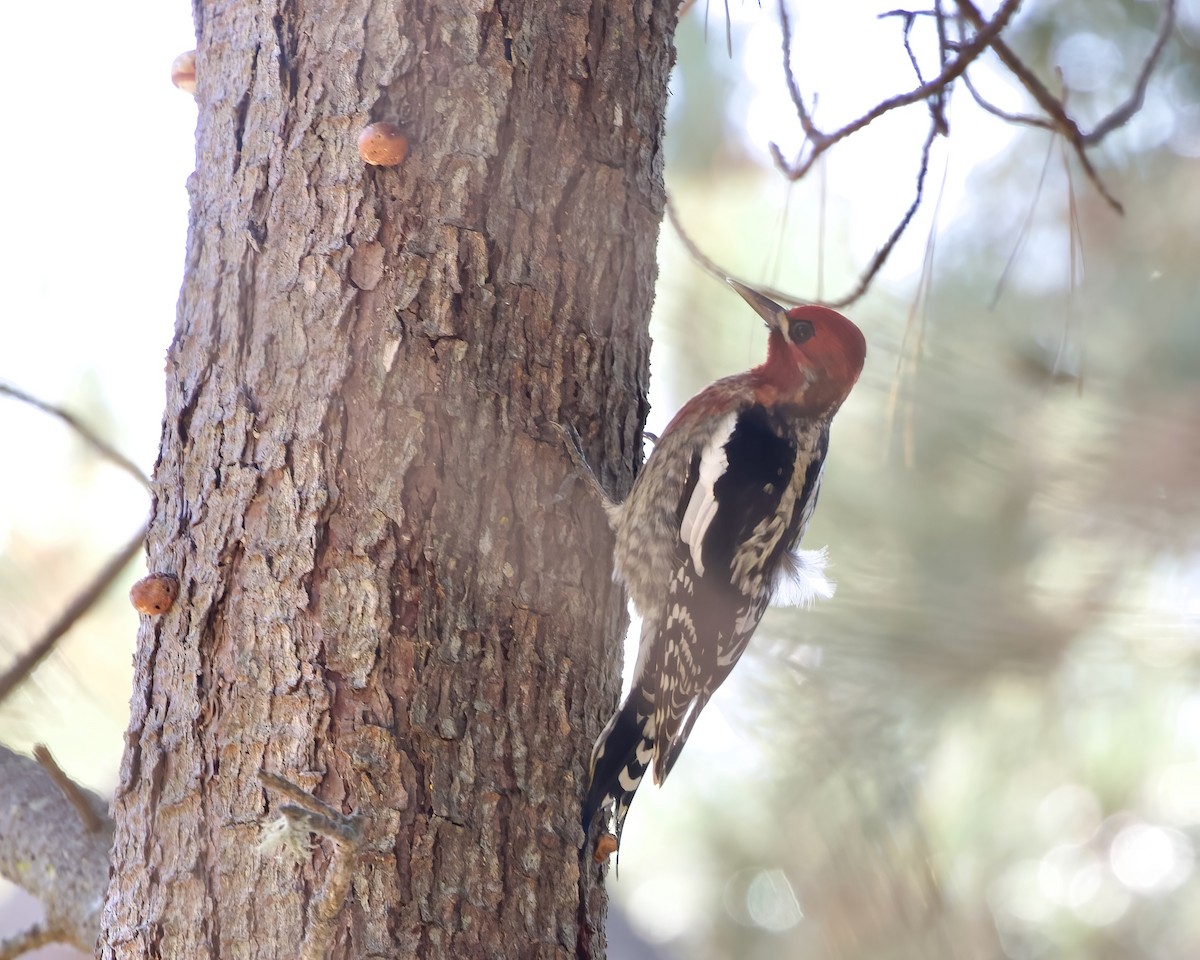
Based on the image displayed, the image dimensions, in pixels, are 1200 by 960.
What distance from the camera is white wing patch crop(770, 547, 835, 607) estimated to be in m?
2.88

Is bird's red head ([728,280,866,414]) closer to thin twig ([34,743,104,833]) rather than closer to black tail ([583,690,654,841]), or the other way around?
black tail ([583,690,654,841])

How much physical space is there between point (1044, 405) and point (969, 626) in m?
0.60

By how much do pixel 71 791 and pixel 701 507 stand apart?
144cm

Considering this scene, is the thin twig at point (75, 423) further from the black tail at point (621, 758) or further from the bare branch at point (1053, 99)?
the bare branch at point (1053, 99)

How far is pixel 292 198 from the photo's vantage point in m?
1.76

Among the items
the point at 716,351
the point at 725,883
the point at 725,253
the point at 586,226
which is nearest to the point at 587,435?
the point at 586,226

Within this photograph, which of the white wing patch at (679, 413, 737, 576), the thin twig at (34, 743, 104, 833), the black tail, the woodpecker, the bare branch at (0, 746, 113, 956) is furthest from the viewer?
the white wing patch at (679, 413, 737, 576)

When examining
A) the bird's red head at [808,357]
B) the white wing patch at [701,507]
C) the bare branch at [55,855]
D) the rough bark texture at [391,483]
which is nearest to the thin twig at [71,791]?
the bare branch at [55,855]

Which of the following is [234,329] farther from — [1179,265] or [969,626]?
[1179,265]

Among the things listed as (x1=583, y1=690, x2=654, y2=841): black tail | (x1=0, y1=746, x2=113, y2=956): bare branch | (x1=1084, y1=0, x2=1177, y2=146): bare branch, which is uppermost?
(x1=1084, y1=0, x2=1177, y2=146): bare branch

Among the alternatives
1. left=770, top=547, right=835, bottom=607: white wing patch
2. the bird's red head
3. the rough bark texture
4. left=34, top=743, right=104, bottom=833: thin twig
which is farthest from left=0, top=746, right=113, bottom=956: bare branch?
the bird's red head

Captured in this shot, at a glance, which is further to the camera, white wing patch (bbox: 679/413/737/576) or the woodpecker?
white wing patch (bbox: 679/413/737/576)

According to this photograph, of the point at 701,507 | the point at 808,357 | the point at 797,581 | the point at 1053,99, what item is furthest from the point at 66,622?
the point at 1053,99

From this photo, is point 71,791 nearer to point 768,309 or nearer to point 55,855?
point 55,855
